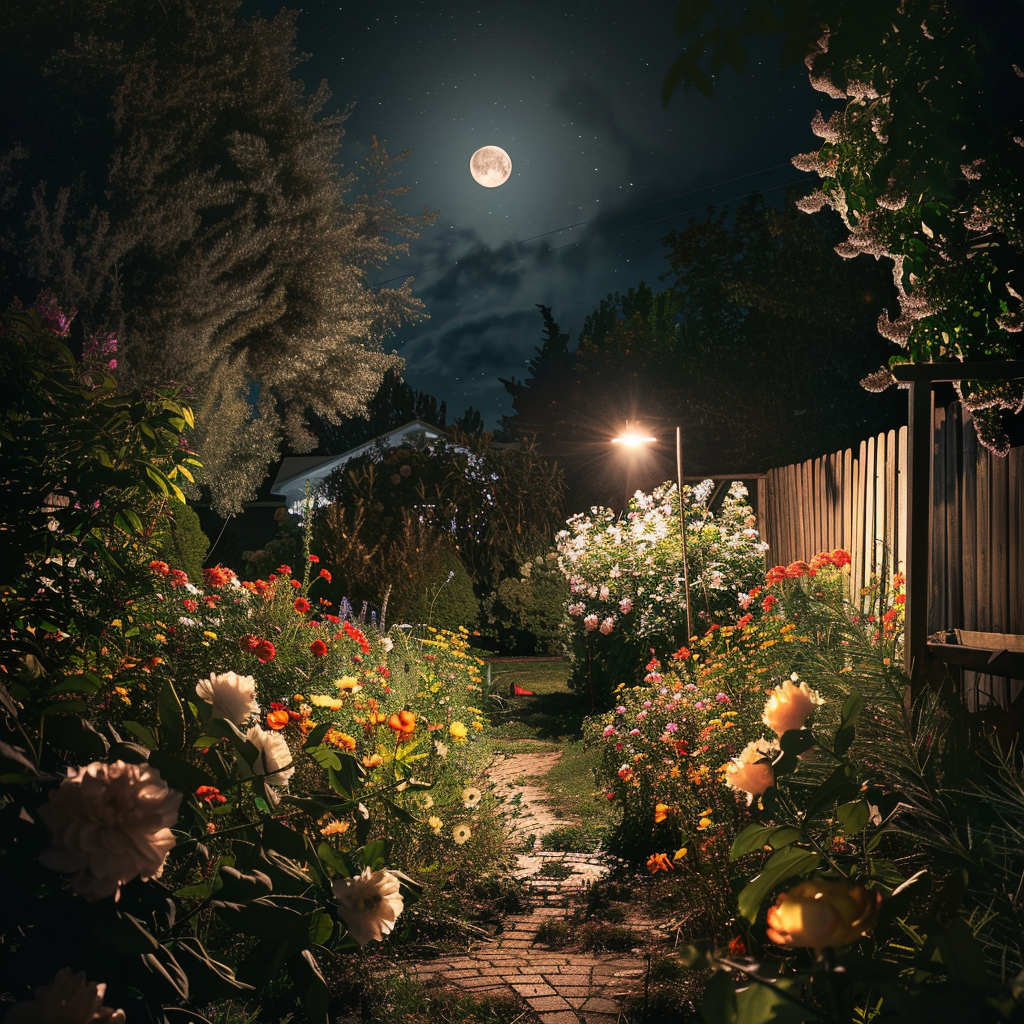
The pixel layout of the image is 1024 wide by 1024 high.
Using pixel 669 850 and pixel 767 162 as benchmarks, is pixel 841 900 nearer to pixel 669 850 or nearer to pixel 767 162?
pixel 669 850

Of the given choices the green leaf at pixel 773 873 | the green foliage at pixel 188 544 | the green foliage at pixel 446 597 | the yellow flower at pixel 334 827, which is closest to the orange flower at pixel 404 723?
the yellow flower at pixel 334 827

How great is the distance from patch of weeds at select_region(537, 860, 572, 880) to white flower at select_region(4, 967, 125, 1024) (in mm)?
3116

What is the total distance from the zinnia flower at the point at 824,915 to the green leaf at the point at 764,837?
0.37m

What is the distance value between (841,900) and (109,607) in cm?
226

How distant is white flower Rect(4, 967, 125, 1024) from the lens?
0.95m

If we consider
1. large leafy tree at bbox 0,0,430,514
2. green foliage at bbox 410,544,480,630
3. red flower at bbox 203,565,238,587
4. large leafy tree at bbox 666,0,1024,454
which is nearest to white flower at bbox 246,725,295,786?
large leafy tree at bbox 666,0,1024,454

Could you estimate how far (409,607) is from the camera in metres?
9.84

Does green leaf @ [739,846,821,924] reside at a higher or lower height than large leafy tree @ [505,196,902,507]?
lower

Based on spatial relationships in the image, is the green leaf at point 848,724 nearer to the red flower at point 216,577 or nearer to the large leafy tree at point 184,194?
the red flower at point 216,577

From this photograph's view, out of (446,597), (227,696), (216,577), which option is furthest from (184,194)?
(227,696)

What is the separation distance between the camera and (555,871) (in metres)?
3.86

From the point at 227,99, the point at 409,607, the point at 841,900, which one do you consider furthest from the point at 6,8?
the point at 841,900

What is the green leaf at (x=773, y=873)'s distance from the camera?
3.67 feet

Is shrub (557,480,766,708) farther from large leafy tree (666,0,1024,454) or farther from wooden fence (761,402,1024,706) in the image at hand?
large leafy tree (666,0,1024,454)
